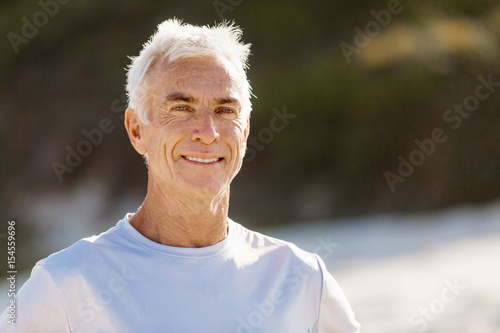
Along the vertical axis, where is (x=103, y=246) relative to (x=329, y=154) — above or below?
below

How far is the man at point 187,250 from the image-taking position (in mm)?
1746

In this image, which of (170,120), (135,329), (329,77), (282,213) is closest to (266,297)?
(135,329)

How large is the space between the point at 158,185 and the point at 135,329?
1.29ft

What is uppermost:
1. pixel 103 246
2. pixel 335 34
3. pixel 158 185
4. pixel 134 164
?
pixel 335 34

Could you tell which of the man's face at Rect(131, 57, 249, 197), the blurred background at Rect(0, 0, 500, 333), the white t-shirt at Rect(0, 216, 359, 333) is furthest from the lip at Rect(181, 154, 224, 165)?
the blurred background at Rect(0, 0, 500, 333)

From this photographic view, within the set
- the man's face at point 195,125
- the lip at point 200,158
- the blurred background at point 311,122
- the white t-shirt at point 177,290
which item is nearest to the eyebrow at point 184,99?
the man's face at point 195,125

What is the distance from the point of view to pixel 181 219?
1.89 m

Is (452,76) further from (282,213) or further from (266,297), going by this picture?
(266,297)

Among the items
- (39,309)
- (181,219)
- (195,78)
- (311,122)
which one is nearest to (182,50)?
(195,78)

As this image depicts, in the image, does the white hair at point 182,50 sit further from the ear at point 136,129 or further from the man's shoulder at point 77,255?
the man's shoulder at point 77,255

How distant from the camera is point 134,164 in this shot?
6.31 metres

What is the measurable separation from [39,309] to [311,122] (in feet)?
16.7

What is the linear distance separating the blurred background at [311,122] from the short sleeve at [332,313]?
11.7 feet

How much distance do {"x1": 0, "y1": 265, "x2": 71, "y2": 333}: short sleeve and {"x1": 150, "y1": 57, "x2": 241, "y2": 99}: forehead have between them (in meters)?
0.56
